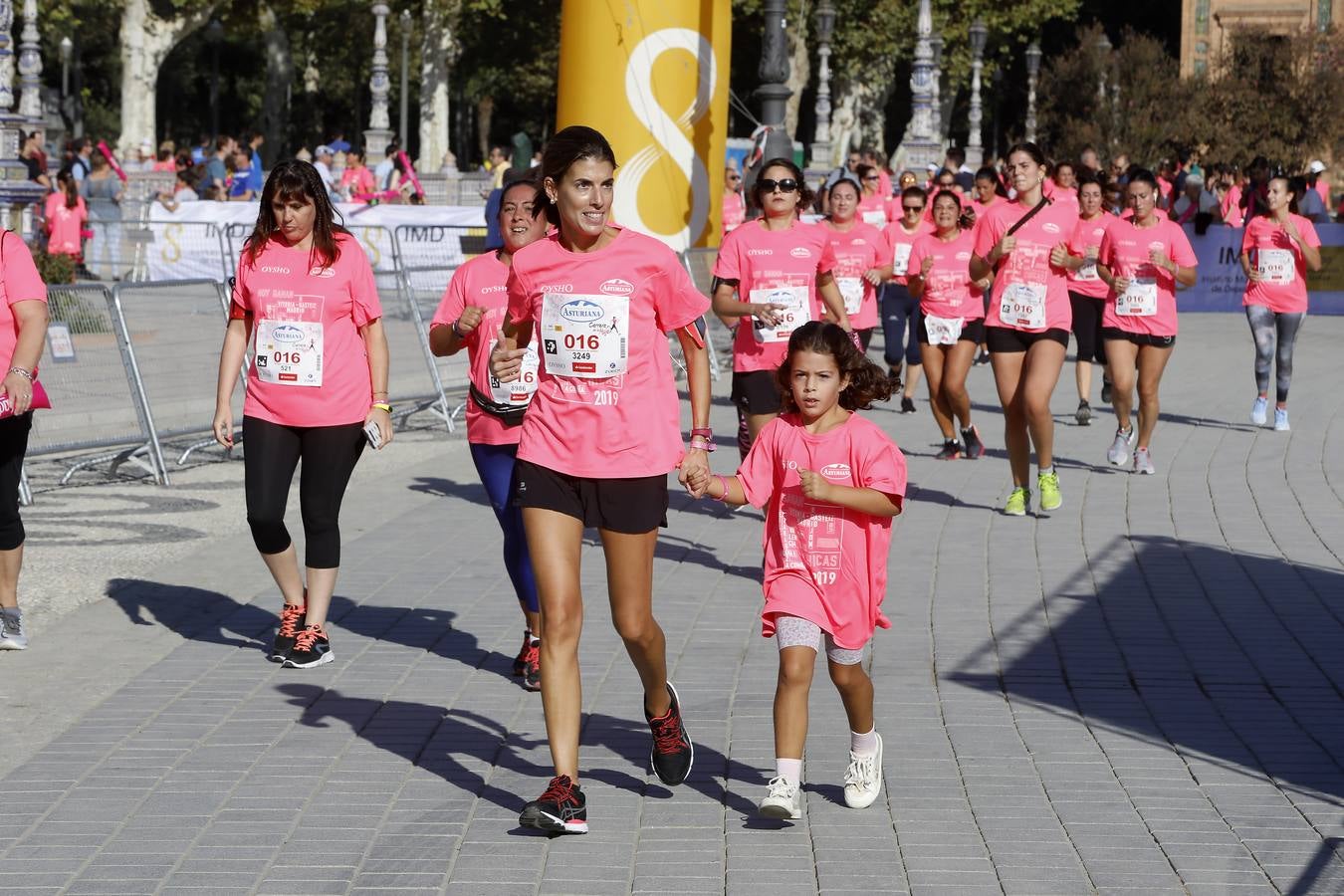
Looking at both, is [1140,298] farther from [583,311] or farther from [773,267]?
[583,311]

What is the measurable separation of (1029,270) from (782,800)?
6282mm

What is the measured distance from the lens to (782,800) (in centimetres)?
545

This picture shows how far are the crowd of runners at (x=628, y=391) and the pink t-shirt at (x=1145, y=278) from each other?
0.02 m

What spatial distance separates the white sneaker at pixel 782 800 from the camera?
5445mm

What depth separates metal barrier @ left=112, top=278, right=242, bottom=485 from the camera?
1259cm

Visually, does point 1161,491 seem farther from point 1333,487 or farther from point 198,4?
point 198,4

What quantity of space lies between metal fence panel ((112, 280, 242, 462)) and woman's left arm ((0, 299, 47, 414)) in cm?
484

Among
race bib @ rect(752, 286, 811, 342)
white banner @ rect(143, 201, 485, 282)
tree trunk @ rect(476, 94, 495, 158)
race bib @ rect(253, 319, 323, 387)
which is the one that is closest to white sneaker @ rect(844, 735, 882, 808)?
race bib @ rect(253, 319, 323, 387)

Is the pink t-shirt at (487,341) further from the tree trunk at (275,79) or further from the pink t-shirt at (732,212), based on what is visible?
the tree trunk at (275,79)

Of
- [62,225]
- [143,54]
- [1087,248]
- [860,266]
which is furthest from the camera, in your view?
[143,54]

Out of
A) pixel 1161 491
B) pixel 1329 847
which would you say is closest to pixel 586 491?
pixel 1329 847

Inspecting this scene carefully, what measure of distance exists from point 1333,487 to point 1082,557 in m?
3.11

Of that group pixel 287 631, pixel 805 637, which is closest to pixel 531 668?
pixel 287 631

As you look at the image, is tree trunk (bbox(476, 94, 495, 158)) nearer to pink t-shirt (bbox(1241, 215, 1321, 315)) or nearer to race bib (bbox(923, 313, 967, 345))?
pink t-shirt (bbox(1241, 215, 1321, 315))
